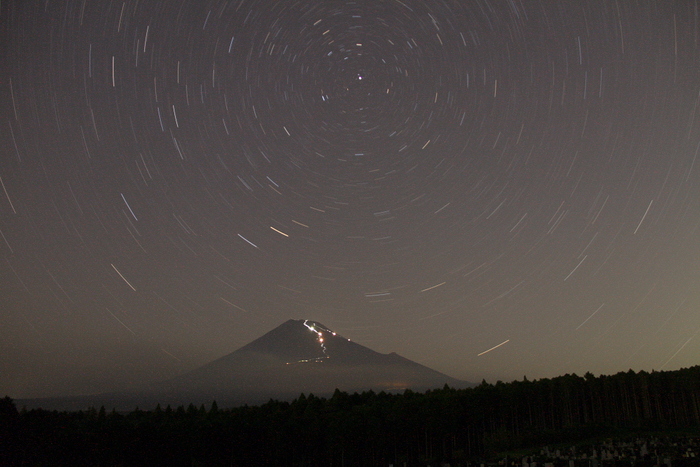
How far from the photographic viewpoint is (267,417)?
3500cm

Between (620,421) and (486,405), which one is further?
(620,421)

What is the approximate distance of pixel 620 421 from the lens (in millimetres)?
56062

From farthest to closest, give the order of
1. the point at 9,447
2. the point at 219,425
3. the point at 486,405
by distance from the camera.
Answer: the point at 486,405 < the point at 219,425 < the point at 9,447

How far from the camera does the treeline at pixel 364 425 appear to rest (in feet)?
94.1

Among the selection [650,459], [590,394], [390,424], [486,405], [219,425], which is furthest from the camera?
[590,394]

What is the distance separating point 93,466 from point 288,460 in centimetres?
1276

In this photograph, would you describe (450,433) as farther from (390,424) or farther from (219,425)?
(219,425)

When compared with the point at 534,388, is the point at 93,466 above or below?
below

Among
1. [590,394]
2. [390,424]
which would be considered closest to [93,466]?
[390,424]

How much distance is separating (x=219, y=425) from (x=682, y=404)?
50.8m

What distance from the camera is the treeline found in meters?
28.7

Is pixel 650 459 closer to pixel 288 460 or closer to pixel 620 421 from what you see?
pixel 288 460

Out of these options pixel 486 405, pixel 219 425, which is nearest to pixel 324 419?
pixel 219 425

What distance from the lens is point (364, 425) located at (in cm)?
3806
